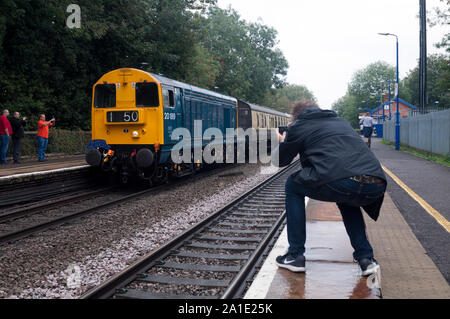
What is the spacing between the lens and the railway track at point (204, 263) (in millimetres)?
4578

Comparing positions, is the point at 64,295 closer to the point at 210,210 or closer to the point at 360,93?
the point at 210,210

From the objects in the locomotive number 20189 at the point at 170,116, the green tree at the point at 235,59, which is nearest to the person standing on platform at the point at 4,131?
the locomotive number 20189 at the point at 170,116

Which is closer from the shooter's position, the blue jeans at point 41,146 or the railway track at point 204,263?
the railway track at point 204,263

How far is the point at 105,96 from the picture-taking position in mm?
13273

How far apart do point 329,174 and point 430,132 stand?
2163 centimetres

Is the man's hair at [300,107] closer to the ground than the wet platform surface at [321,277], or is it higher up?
higher up

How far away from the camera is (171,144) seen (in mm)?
13398

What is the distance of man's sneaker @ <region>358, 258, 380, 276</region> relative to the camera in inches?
171

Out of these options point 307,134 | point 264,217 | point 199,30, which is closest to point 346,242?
point 307,134

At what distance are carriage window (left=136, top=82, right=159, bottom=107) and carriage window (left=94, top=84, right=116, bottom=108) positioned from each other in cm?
83

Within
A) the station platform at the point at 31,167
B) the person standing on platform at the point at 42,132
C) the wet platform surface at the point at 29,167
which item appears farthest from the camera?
the person standing on platform at the point at 42,132

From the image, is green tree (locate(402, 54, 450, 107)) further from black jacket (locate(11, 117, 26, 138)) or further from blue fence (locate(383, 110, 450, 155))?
black jacket (locate(11, 117, 26, 138))

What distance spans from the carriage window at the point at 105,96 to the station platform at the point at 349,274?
8347mm

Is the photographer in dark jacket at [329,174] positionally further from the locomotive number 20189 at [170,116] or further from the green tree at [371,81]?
the green tree at [371,81]
